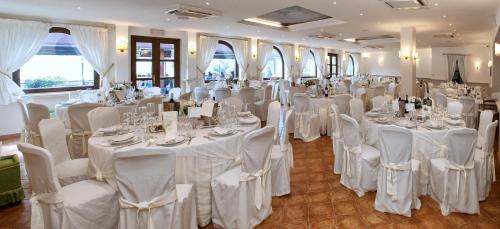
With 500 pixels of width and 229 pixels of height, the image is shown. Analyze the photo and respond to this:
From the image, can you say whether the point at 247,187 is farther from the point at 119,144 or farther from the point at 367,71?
the point at 367,71

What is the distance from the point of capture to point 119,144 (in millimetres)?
3037

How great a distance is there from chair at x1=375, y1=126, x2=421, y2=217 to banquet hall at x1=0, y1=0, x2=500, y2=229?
0.01 metres

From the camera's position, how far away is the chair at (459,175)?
11.1ft

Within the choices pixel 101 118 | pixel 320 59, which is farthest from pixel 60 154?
pixel 320 59

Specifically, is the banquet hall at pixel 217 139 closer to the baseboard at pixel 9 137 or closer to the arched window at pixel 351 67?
the baseboard at pixel 9 137

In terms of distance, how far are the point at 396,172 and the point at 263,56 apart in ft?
36.6

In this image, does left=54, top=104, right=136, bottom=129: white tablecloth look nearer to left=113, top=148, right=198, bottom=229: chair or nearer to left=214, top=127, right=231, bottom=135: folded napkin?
left=214, top=127, right=231, bottom=135: folded napkin

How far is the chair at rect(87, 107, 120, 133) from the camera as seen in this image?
404 cm

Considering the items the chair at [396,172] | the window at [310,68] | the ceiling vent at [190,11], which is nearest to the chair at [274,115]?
the chair at [396,172]

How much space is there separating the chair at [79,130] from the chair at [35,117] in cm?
58

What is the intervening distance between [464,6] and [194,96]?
21.7 ft

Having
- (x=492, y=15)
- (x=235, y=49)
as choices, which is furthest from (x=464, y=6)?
(x=235, y=49)

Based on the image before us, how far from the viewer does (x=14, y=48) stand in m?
7.42

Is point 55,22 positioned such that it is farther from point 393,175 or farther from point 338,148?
point 393,175
